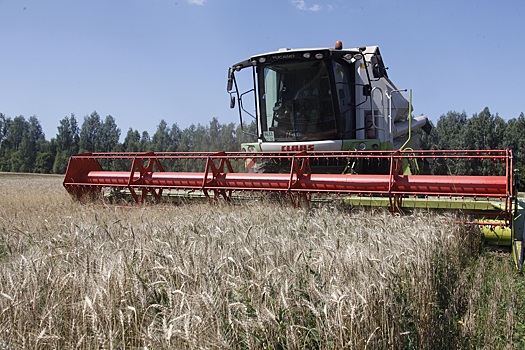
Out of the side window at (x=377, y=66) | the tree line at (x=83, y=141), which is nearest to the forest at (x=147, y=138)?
the tree line at (x=83, y=141)

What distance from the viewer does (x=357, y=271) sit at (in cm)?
189

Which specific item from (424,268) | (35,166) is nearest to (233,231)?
(424,268)

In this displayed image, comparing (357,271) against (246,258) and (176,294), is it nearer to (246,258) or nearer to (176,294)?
(246,258)

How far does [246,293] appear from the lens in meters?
1.71

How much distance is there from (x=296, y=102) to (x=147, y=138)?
60.5 meters

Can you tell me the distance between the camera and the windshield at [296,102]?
6.56 metres

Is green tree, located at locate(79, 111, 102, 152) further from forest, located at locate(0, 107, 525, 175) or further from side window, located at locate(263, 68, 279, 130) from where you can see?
side window, located at locate(263, 68, 279, 130)

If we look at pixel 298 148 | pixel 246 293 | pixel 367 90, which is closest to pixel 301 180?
pixel 298 148

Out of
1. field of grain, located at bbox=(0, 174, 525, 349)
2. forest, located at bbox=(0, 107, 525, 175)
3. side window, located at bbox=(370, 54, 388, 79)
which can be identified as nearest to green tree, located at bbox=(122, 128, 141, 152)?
forest, located at bbox=(0, 107, 525, 175)

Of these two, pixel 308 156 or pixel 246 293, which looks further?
pixel 308 156

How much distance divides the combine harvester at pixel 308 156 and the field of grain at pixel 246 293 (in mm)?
1659

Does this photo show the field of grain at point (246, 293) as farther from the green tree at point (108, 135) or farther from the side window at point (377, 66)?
the green tree at point (108, 135)

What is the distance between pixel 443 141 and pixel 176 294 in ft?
158

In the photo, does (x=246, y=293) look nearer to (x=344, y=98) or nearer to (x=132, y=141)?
(x=344, y=98)
